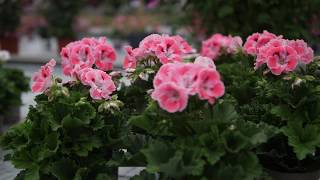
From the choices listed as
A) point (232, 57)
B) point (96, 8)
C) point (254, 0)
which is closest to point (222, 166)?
point (232, 57)

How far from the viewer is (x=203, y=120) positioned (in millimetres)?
3164

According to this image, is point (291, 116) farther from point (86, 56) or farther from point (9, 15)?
point (9, 15)

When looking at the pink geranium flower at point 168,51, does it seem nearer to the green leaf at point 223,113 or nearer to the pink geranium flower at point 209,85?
the green leaf at point 223,113

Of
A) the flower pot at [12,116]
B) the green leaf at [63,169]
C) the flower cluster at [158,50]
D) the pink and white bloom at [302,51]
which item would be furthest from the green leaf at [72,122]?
the flower pot at [12,116]

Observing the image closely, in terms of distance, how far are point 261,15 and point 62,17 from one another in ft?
30.9

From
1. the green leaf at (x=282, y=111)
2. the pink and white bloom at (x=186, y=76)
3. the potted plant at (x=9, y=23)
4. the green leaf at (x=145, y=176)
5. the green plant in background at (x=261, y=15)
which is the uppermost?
the potted plant at (x=9, y=23)

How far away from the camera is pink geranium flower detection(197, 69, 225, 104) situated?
9.83 feet

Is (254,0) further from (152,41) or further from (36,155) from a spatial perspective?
(36,155)

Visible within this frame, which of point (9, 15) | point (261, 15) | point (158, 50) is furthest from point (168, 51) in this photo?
point (9, 15)

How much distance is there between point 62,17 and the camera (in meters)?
15.7

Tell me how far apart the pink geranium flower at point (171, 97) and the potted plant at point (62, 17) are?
1302cm

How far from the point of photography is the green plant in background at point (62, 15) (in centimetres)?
1568

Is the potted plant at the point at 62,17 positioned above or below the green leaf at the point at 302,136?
above

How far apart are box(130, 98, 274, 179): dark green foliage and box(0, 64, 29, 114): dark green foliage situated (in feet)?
11.8
